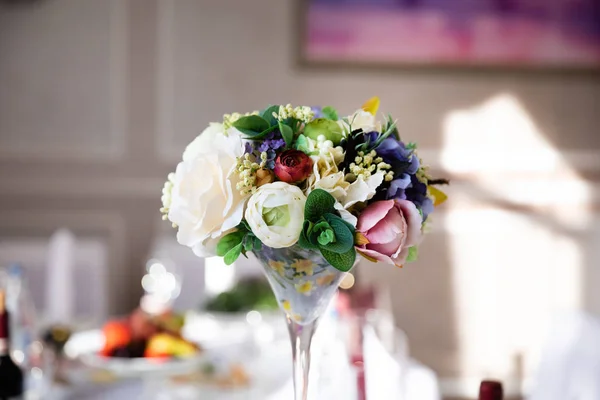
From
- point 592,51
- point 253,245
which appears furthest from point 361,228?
point 592,51

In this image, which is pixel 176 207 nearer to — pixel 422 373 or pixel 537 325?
pixel 422 373

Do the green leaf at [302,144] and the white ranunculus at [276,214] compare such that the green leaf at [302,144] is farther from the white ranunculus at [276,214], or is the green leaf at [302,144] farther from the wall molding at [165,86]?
the wall molding at [165,86]

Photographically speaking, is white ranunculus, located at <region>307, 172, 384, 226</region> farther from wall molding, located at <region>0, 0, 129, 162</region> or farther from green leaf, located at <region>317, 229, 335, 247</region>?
wall molding, located at <region>0, 0, 129, 162</region>

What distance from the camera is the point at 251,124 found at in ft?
3.13

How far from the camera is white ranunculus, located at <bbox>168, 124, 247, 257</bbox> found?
36.2 inches

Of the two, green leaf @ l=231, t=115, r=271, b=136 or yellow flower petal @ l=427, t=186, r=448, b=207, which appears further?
yellow flower petal @ l=427, t=186, r=448, b=207

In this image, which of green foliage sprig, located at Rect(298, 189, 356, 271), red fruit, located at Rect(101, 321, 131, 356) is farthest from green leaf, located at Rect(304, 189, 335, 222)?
red fruit, located at Rect(101, 321, 131, 356)

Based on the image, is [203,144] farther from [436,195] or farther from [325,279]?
[436,195]

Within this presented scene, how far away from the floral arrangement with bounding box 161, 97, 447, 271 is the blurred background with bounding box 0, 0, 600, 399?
2.93 meters

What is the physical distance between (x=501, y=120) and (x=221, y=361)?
2.63 meters

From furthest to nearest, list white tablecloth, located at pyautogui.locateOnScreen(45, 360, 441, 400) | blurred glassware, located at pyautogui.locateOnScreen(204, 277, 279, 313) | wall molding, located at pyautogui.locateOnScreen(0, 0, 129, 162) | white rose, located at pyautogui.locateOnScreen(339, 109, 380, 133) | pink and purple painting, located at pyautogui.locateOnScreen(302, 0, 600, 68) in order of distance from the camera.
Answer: pink and purple painting, located at pyautogui.locateOnScreen(302, 0, 600, 68) < wall molding, located at pyautogui.locateOnScreen(0, 0, 129, 162) < blurred glassware, located at pyautogui.locateOnScreen(204, 277, 279, 313) < white tablecloth, located at pyautogui.locateOnScreen(45, 360, 441, 400) < white rose, located at pyautogui.locateOnScreen(339, 109, 380, 133)

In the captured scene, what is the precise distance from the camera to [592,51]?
4.25 metres

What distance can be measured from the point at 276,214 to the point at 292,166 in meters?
0.06

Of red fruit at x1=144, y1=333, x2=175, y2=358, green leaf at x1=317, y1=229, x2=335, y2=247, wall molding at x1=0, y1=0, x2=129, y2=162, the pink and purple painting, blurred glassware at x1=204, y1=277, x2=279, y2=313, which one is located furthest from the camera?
the pink and purple painting
